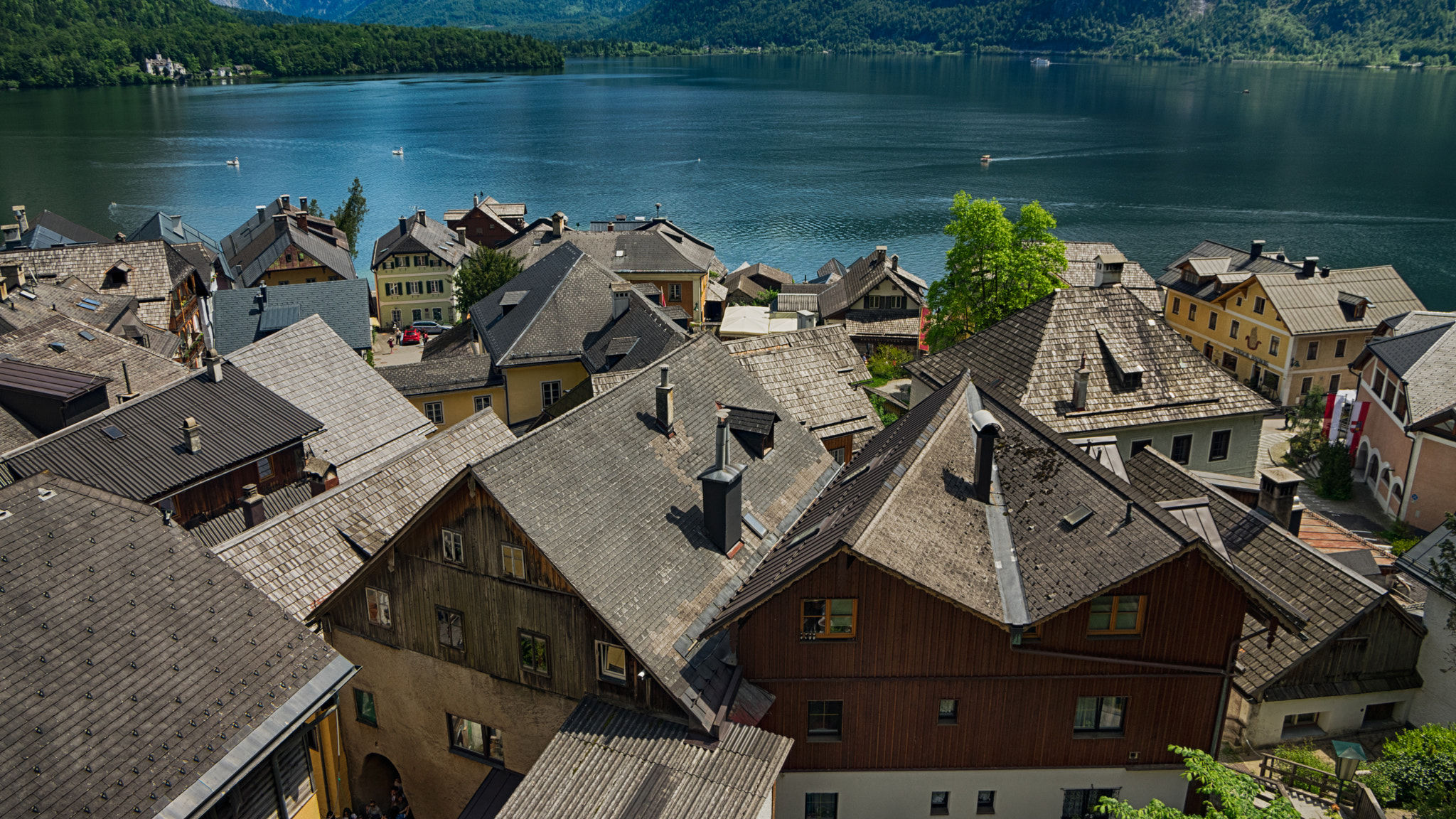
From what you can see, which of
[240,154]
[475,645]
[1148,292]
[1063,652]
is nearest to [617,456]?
[475,645]

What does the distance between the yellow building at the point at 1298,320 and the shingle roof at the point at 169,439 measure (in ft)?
186

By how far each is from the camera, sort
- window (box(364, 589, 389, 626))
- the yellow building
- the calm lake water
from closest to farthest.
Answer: window (box(364, 589, 389, 626)), the yellow building, the calm lake water

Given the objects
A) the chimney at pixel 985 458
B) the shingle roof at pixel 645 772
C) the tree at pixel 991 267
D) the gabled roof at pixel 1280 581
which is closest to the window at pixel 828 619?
the shingle roof at pixel 645 772

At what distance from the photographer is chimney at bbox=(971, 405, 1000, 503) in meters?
23.7

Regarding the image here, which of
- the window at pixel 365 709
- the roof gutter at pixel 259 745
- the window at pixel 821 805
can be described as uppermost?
the roof gutter at pixel 259 745

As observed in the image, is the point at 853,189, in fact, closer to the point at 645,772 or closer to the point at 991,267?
the point at 991,267

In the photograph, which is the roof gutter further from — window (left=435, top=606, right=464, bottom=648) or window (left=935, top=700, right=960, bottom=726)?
window (left=935, top=700, right=960, bottom=726)

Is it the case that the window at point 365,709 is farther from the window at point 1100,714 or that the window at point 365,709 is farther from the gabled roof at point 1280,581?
the gabled roof at point 1280,581

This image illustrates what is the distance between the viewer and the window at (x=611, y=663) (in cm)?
2106

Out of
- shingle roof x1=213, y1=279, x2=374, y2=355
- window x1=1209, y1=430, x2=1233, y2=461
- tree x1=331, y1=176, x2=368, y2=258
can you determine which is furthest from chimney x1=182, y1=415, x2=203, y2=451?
tree x1=331, y1=176, x2=368, y2=258

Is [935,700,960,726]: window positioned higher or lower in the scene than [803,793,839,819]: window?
higher

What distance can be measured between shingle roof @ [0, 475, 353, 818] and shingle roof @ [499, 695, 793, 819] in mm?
4798

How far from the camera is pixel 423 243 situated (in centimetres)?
9044

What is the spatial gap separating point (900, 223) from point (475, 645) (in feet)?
390
